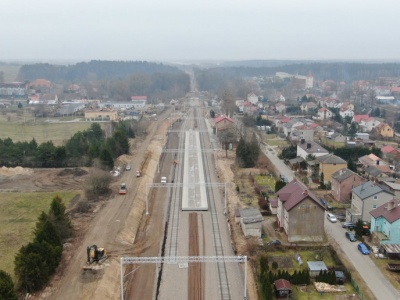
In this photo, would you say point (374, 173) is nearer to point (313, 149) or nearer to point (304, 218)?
point (313, 149)

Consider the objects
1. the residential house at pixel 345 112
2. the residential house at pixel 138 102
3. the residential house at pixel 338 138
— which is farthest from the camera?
the residential house at pixel 138 102

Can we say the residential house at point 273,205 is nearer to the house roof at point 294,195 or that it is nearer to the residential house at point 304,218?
the house roof at point 294,195

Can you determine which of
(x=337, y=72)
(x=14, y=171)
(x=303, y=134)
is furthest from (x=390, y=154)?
(x=337, y=72)

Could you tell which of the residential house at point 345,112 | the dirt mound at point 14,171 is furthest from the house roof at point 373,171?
the residential house at point 345,112

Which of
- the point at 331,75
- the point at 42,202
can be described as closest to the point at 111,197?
the point at 42,202

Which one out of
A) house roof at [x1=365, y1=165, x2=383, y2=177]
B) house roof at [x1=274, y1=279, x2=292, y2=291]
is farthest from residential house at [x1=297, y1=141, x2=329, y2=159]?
house roof at [x1=274, y1=279, x2=292, y2=291]
